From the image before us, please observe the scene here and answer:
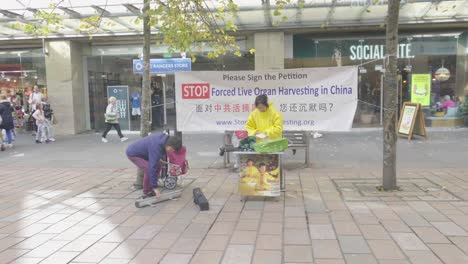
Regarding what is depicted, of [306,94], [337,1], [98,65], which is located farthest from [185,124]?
[98,65]

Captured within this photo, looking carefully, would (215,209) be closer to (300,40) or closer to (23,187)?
(23,187)

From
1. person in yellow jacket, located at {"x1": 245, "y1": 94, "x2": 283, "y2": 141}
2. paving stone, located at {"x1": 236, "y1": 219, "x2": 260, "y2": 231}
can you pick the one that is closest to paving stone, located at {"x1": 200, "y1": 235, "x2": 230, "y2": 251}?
paving stone, located at {"x1": 236, "y1": 219, "x2": 260, "y2": 231}

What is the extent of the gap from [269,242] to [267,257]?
15.3 inches

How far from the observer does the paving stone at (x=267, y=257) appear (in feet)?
13.1

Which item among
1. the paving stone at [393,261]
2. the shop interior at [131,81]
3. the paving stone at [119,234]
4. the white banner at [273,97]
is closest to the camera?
the paving stone at [393,261]

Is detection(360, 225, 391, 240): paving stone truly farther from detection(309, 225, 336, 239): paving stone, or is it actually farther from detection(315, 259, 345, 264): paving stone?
detection(315, 259, 345, 264): paving stone

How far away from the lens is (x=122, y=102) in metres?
15.4

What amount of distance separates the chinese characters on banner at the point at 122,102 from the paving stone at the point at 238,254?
11.9 meters

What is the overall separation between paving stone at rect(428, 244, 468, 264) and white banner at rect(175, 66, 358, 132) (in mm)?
3661

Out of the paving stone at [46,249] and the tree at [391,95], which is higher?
the tree at [391,95]

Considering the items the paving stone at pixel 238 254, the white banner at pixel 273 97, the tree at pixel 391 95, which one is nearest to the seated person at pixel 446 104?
the white banner at pixel 273 97

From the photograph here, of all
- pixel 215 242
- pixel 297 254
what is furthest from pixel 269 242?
pixel 215 242

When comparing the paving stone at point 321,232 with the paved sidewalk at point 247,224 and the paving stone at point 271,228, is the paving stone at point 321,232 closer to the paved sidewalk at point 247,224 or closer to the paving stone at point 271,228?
the paved sidewalk at point 247,224

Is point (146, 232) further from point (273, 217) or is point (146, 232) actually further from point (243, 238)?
point (273, 217)
